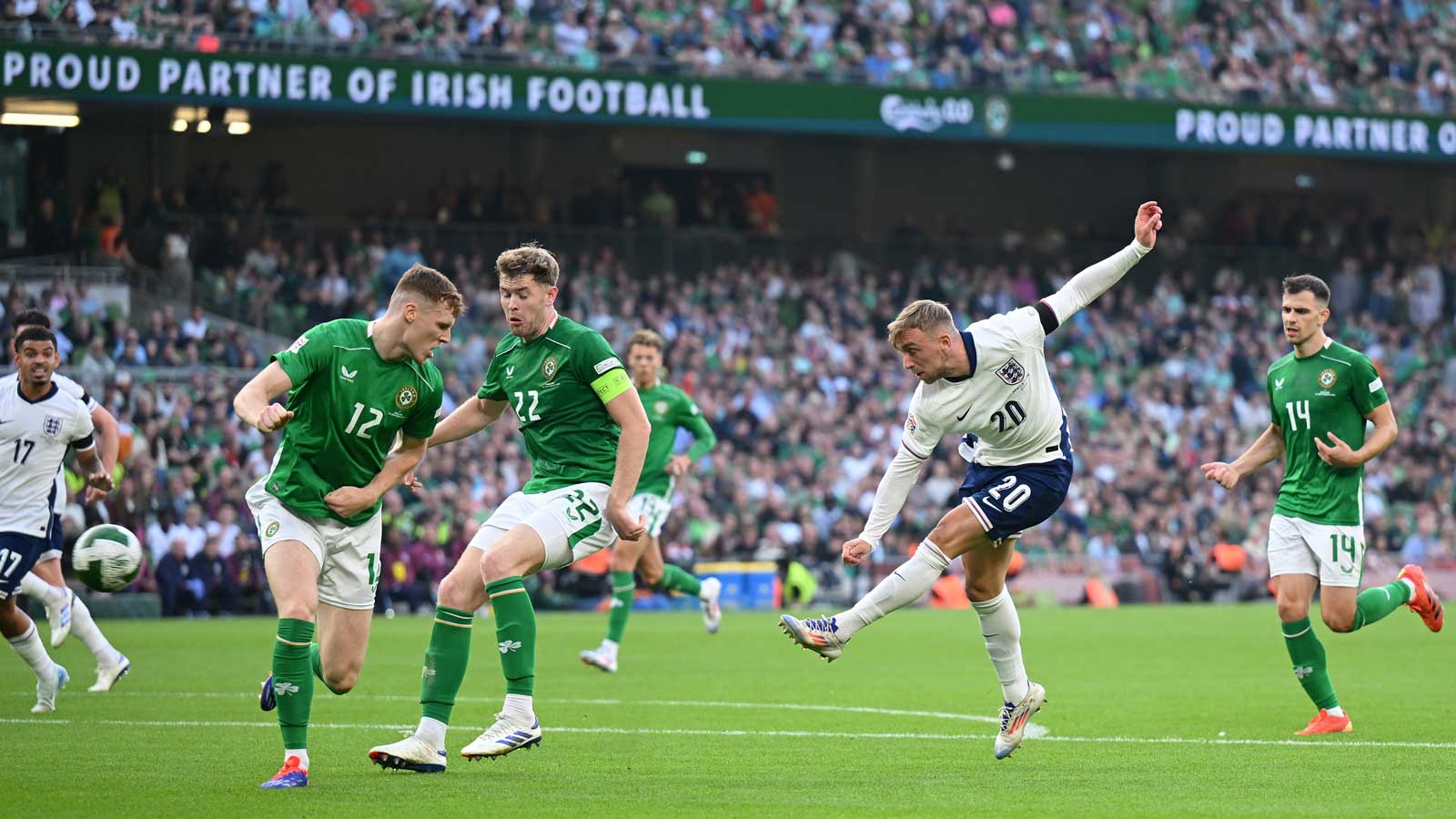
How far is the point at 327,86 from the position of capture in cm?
2969

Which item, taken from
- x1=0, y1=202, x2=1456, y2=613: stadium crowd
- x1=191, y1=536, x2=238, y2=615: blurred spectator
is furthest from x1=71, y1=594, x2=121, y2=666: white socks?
x1=191, y1=536, x2=238, y2=615: blurred spectator

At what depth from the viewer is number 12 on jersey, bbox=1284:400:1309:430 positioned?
1128 cm

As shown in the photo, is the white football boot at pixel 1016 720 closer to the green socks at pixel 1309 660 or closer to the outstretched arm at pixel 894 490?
the outstretched arm at pixel 894 490

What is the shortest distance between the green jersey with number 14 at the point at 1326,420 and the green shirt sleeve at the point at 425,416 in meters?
5.22

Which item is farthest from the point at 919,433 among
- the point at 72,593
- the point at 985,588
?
the point at 72,593

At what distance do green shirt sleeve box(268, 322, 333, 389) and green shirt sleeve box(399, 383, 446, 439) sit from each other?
1.70 feet

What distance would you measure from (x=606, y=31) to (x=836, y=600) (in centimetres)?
1073

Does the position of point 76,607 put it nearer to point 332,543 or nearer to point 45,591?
point 45,591

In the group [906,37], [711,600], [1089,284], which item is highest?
[906,37]

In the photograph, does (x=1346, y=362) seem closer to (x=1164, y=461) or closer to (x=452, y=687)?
(x=452, y=687)

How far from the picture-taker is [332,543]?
889 cm

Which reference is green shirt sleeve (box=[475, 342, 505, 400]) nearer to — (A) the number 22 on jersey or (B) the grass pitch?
(A) the number 22 on jersey

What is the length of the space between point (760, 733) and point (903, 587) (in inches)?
82.8

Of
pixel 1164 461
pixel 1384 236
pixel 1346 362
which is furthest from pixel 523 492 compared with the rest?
pixel 1384 236
